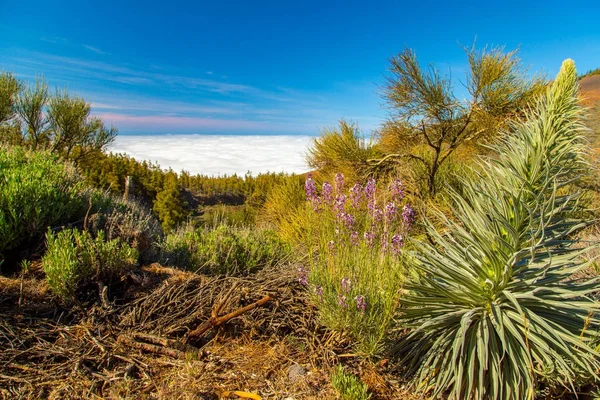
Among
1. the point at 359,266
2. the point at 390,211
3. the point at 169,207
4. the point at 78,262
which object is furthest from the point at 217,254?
the point at 169,207

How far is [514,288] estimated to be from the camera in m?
2.20

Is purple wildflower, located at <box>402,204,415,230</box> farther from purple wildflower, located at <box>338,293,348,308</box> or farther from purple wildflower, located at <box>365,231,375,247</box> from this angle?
purple wildflower, located at <box>338,293,348,308</box>

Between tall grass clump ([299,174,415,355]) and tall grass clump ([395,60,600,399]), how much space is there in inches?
6.9

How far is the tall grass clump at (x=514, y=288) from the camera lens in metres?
2.10

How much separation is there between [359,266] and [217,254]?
2.55 meters

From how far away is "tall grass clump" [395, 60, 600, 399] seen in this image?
2.10 meters

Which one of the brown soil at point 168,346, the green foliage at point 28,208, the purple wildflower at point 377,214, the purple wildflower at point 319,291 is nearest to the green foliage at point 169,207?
the green foliage at point 28,208

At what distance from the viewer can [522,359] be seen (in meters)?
2.17

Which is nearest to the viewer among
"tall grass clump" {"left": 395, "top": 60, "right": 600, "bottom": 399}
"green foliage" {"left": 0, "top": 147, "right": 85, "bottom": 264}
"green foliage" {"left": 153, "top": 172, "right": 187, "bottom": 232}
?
"tall grass clump" {"left": 395, "top": 60, "right": 600, "bottom": 399}

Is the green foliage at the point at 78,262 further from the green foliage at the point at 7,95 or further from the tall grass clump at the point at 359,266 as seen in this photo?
the green foliage at the point at 7,95

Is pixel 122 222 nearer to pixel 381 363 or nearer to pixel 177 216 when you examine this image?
pixel 381 363

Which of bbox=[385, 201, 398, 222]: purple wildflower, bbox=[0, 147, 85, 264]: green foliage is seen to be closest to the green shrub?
bbox=[0, 147, 85, 264]: green foliage

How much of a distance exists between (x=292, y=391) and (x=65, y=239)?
2169 mm

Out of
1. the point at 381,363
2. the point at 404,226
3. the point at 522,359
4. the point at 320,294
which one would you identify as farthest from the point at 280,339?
the point at 522,359
